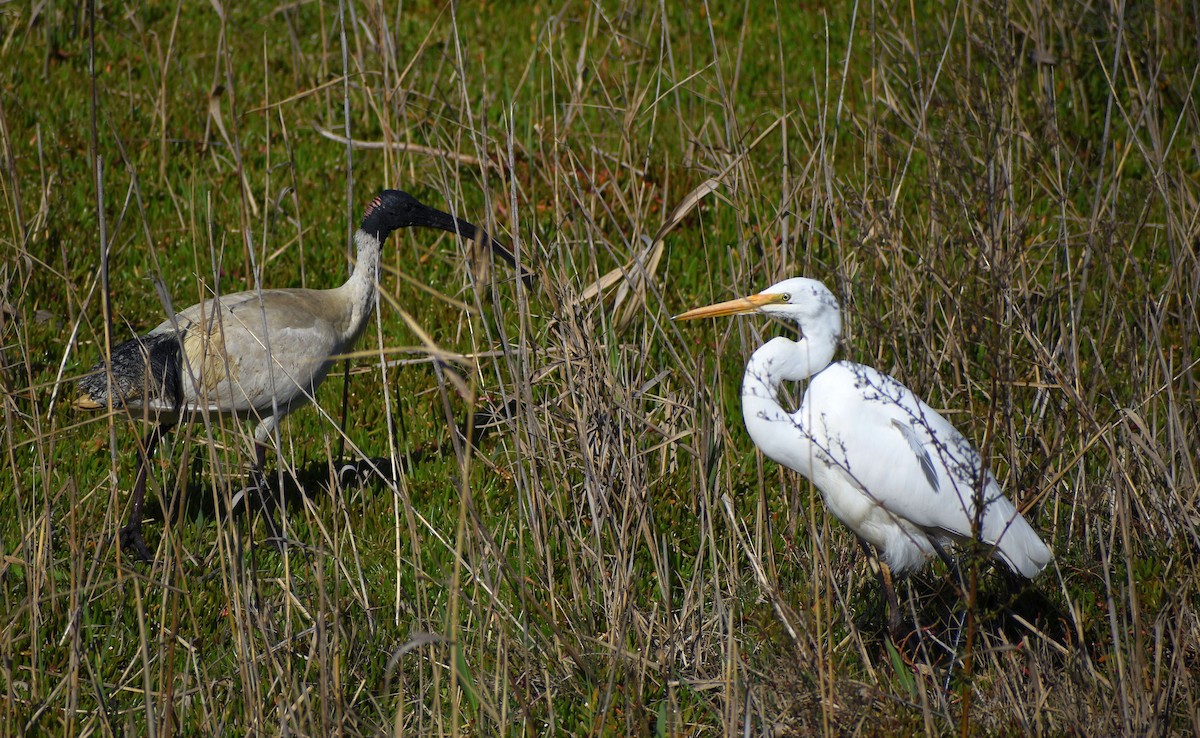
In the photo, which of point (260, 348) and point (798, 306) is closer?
point (798, 306)

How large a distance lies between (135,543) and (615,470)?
5.74 ft

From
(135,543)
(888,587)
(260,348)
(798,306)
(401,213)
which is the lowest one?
(135,543)

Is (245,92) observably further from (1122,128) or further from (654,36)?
(1122,128)

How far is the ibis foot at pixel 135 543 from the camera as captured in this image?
386 cm

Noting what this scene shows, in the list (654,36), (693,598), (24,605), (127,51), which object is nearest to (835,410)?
(693,598)

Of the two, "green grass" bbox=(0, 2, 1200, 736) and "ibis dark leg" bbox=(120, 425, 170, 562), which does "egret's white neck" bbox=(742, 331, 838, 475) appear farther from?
"ibis dark leg" bbox=(120, 425, 170, 562)

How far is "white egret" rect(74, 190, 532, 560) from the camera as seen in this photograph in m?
3.92

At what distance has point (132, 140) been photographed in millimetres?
6039

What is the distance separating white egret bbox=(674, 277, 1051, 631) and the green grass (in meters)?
0.16

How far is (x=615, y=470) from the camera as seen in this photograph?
3.14m

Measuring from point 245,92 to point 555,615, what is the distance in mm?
4476

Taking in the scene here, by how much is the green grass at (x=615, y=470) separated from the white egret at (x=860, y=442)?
161 mm

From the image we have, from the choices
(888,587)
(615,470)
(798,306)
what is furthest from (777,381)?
(888,587)

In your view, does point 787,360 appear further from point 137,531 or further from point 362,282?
point 137,531
